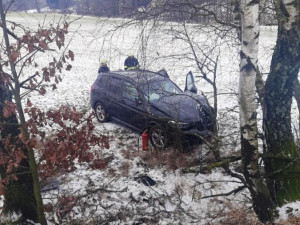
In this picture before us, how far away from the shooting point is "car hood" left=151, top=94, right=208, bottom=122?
7031 mm

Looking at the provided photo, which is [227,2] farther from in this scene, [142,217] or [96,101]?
[96,101]

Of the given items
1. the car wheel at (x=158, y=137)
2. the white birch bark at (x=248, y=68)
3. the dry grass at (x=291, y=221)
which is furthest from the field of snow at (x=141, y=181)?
the white birch bark at (x=248, y=68)

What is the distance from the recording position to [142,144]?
24.8 ft

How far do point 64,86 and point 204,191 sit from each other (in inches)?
386

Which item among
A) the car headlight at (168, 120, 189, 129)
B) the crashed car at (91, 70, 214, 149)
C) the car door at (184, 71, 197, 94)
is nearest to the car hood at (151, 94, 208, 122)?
the crashed car at (91, 70, 214, 149)

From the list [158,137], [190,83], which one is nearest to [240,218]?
[158,137]

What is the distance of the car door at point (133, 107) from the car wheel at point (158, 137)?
0.39m

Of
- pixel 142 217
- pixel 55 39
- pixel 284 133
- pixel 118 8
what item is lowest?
pixel 142 217

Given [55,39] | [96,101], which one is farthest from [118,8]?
[96,101]

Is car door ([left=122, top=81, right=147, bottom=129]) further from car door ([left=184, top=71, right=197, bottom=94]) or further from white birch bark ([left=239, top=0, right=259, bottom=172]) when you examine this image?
white birch bark ([left=239, top=0, right=259, bottom=172])

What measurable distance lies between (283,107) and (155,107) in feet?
11.7

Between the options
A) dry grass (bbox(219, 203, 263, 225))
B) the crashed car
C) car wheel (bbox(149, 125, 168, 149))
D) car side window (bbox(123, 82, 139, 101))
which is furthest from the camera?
car side window (bbox(123, 82, 139, 101))

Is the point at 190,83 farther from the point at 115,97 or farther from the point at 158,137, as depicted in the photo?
the point at 158,137

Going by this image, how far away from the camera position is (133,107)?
7922 millimetres
